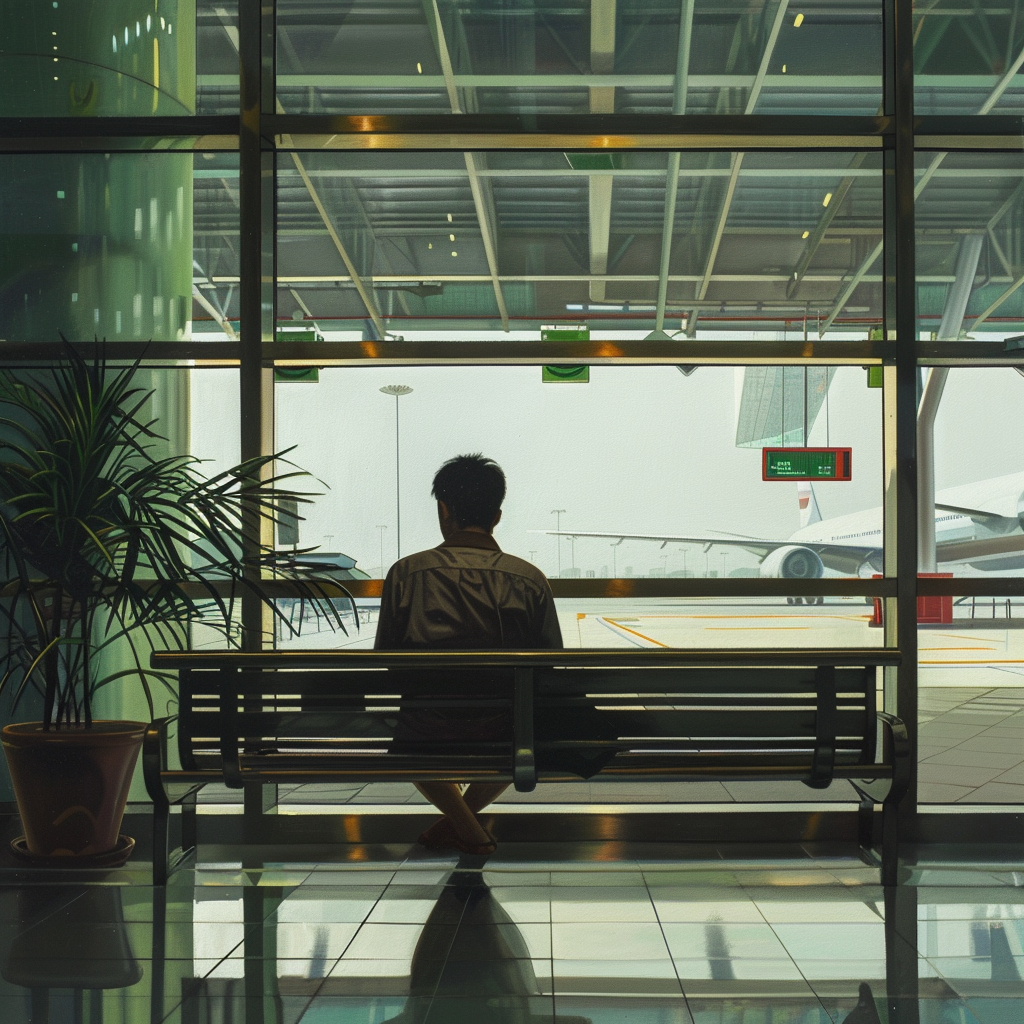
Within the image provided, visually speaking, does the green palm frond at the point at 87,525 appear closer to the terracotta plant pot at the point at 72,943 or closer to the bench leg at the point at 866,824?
the terracotta plant pot at the point at 72,943

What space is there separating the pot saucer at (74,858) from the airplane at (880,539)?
223 centimetres

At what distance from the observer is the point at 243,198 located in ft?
14.3

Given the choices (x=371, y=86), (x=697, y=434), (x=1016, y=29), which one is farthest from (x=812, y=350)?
(x=371, y=86)

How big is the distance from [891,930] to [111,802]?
2498 mm

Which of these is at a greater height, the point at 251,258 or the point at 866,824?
the point at 251,258

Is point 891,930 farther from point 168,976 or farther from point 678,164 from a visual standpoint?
point 678,164

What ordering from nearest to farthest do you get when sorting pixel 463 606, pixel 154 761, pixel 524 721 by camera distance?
pixel 524 721 → pixel 154 761 → pixel 463 606

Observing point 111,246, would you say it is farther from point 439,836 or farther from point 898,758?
point 898,758

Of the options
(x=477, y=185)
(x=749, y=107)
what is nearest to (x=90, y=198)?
(x=477, y=185)

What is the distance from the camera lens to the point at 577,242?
4.75m

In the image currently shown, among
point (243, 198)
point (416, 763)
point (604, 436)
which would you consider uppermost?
point (243, 198)

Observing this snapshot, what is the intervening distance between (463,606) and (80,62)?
9.17 ft

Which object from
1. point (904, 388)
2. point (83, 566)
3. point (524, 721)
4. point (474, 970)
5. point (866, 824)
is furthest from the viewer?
point (904, 388)

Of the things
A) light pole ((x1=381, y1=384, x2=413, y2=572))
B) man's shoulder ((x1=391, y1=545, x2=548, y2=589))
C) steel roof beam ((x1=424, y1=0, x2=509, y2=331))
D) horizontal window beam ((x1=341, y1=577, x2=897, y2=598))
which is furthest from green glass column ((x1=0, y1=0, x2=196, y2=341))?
man's shoulder ((x1=391, y1=545, x2=548, y2=589))
